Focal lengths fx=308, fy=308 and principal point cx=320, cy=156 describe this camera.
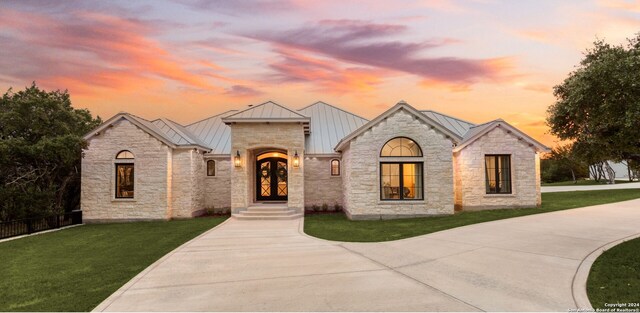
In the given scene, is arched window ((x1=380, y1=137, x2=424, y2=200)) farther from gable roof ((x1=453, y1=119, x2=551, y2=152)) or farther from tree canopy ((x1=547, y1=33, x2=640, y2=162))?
tree canopy ((x1=547, y1=33, x2=640, y2=162))

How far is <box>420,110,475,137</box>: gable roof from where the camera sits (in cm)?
1982

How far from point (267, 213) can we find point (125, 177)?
7905mm

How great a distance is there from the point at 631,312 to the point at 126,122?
62.4 feet

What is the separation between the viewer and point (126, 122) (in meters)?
16.1

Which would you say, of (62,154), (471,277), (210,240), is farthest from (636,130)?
(62,154)

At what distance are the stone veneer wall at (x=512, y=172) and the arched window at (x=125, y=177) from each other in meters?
17.6

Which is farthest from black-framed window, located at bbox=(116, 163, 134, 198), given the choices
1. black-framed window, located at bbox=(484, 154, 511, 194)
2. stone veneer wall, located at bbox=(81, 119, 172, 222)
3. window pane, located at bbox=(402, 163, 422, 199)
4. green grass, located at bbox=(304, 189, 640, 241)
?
black-framed window, located at bbox=(484, 154, 511, 194)

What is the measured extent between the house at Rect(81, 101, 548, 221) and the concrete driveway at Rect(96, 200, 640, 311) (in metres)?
4.95

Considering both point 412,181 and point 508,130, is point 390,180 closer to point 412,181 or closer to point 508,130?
point 412,181

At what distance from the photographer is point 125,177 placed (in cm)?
1625

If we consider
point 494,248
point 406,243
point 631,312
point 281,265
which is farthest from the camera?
point 406,243

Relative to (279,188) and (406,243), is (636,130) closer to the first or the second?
(406,243)

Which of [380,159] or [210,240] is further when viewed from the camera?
[380,159]

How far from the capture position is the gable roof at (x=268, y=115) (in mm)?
15734
